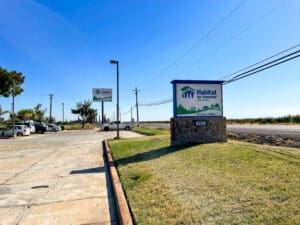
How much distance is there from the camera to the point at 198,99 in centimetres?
1209

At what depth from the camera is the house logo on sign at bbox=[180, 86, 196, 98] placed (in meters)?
12.0

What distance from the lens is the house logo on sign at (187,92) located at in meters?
12.0

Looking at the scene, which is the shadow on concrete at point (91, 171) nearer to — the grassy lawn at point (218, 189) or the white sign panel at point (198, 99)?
the grassy lawn at point (218, 189)

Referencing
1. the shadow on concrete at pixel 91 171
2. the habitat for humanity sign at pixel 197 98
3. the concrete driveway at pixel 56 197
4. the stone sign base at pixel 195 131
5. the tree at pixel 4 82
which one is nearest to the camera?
the concrete driveway at pixel 56 197

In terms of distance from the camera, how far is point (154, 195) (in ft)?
16.1

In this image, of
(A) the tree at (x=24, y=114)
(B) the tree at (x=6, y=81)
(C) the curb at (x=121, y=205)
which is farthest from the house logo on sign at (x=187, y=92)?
(A) the tree at (x=24, y=114)

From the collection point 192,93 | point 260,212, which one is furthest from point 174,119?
point 260,212

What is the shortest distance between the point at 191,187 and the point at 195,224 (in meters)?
1.64

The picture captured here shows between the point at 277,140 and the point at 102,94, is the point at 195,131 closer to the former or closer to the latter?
the point at 277,140

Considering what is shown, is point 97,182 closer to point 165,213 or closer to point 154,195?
point 154,195

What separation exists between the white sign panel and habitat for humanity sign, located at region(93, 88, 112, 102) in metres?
41.7

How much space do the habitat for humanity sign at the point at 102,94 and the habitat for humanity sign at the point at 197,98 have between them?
4167 cm

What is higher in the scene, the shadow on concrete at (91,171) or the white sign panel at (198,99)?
the white sign panel at (198,99)

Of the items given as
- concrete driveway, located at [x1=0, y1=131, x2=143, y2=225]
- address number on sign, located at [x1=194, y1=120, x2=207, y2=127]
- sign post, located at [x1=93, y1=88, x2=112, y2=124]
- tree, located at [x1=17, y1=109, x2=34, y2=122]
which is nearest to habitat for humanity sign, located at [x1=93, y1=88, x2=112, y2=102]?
sign post, located at [x1=93, y1=88, x2=112, y2=124]
